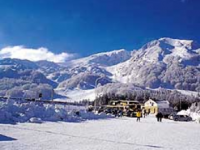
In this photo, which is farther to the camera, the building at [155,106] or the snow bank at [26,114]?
the building at [155,106]

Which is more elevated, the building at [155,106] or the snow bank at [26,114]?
the building at [155,106]

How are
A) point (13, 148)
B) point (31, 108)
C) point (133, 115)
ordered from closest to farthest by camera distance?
1. point (13, 148)
2. point (31, 108)
3. point (133, 115)

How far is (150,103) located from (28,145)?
128019 millimetres

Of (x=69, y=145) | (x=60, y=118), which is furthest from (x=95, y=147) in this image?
(x=60, y=118)

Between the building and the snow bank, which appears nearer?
the snow bank

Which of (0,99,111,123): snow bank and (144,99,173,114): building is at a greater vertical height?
(144,99,173,114): building

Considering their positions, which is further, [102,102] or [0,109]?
[102,102]

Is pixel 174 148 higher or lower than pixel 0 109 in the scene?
lower

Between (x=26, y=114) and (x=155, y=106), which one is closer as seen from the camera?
(x=26, y=114)

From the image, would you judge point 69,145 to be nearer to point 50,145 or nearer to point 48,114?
point 50,145

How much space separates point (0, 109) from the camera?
97.5ft

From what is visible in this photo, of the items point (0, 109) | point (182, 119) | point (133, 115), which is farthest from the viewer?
point (133, 115)

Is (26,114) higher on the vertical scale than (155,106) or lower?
lower

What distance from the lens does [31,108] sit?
3638 centimetres
